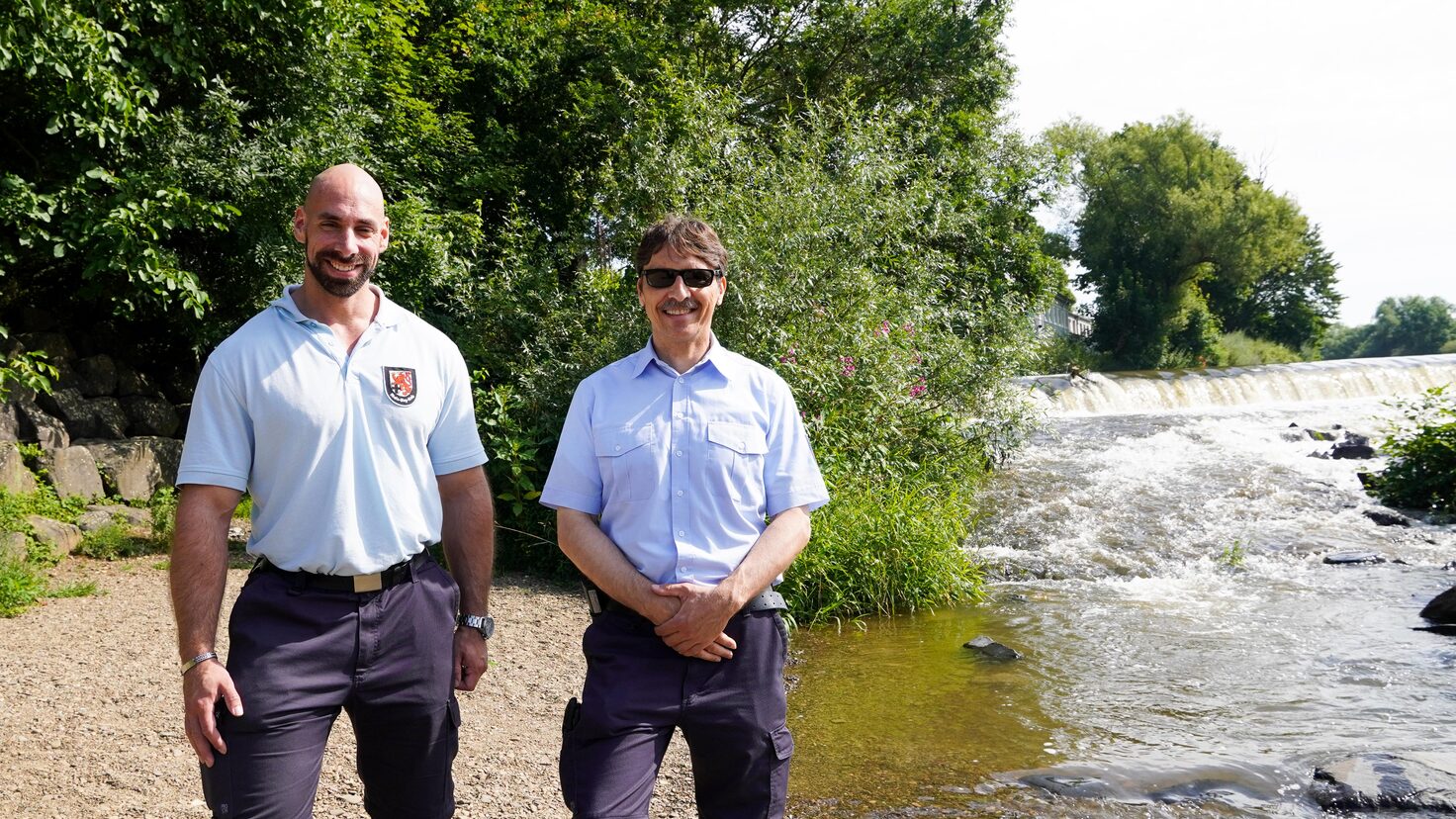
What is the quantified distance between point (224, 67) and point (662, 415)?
35.2 feet

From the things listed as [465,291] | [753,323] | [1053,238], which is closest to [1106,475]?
[753,323]

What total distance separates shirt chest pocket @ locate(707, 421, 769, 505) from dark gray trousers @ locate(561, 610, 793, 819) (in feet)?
1.00

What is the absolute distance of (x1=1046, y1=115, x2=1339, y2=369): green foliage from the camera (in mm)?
39719

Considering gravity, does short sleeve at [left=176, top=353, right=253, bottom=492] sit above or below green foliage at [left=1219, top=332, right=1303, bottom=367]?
below

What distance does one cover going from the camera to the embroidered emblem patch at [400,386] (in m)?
2.60

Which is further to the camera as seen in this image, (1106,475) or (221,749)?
(1106,475)

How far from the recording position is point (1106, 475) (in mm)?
14484

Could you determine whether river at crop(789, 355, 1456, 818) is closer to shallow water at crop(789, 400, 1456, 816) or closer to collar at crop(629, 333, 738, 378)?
shallow water at crop(789, 400, 1456, 816)

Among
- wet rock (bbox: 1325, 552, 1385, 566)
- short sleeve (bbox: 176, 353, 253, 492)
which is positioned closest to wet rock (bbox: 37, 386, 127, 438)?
short sleeve (bbox: 176, 353, 253, 492)

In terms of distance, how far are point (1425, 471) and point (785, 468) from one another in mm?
13673

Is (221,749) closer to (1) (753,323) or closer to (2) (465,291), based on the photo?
(1) (753,323)

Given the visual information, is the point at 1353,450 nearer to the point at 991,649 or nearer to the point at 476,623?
the point at 991,649

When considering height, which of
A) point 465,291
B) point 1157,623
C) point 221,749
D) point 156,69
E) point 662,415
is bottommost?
point 1157,623

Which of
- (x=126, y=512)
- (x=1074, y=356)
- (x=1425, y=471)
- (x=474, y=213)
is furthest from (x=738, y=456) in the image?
(x=1074, y=356)
